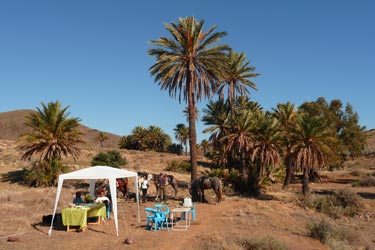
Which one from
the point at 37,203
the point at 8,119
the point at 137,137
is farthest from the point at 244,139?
the point at 8,119

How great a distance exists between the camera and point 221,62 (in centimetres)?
2833

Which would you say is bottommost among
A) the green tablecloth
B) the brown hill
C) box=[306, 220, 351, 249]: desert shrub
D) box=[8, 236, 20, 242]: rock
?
box=[306, 220, 351, 249]: desert shrub

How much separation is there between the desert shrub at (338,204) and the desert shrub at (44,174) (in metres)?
18.8

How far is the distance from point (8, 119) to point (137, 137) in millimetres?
79758

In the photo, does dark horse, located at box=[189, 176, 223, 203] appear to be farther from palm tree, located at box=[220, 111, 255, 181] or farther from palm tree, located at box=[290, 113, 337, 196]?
palm tree, located at box=[220, 111, 255, 181]

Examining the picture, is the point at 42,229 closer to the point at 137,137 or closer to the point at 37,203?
the point at 37,203

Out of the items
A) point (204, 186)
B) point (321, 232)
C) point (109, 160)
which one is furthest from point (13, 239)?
point (109, 160)

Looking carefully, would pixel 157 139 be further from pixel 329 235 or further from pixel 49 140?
pixel 329 235

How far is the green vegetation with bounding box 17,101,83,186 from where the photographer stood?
28.4m

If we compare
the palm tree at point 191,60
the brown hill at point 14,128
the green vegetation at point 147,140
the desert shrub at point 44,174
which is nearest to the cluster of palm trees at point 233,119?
the palm tree at point 191,60

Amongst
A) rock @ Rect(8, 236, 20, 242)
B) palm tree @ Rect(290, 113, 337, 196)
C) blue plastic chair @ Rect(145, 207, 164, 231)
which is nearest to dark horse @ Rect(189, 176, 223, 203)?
blue plastic chair @ Rect(145, 207, 164, 231)

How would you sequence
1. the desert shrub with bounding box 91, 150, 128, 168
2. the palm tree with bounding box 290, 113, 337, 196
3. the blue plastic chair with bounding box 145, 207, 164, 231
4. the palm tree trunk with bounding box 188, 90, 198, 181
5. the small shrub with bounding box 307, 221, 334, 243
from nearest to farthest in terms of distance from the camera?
the small shrub with bounding box 307, 221, 334, 243, the blue plastic chair with bounding box 145, 207, 164, 231, the palm tree with bounding box 290, 113, 337, 196, the palm tree trunk with bounding box 188, 90, 198, 181, the desert shrub with bounding box 91, 150, 128, 168

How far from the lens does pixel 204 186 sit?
884 inches

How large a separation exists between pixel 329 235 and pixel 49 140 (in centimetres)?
2188
